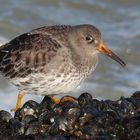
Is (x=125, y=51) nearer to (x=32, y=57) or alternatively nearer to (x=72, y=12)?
(x=72, y=12)

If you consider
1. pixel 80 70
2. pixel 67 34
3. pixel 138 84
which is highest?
pixel 138 84

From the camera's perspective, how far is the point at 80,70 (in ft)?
27.3

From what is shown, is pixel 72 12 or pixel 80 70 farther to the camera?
pixel 72 12

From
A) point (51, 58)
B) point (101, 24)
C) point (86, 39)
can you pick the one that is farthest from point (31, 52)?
point (101, 24)

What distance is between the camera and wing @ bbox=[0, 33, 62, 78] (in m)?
8.27

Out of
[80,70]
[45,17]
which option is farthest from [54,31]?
[45,17]

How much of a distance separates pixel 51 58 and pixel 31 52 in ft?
1.07

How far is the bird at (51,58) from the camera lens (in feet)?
26.6

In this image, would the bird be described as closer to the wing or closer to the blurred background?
the wing

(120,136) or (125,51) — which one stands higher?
(125,51)

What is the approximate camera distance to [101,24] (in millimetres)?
17250

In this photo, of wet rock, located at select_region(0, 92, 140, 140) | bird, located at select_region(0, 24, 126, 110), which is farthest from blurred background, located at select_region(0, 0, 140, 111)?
wet rock, located at select_region(0, 92, 140, 140)

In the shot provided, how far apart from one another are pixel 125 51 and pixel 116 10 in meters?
3.06

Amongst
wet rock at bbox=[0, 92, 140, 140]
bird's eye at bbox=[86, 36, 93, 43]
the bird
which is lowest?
wet rock at bbox=[0, 92, 140, 140]
